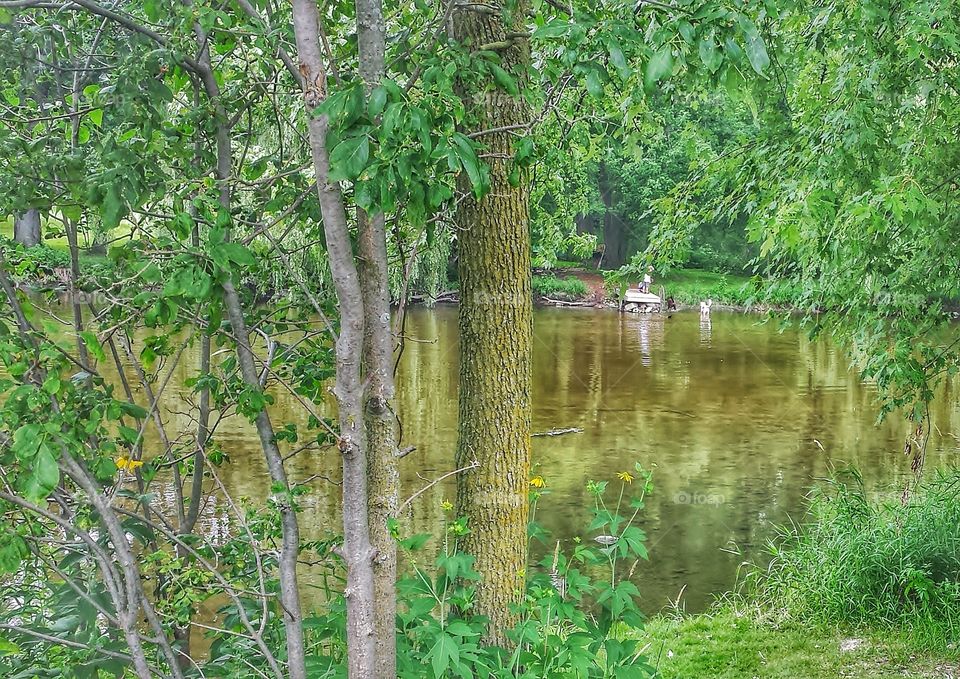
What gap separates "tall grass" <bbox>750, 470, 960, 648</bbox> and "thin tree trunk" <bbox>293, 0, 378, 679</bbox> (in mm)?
3593

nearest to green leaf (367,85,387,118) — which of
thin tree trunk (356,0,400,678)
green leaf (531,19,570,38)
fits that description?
thin tree trunk (356,0,400,678)

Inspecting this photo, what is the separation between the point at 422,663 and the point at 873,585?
3.49m

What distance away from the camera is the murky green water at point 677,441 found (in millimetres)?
7918

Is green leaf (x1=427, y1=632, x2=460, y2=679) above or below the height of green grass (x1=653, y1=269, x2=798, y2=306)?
below

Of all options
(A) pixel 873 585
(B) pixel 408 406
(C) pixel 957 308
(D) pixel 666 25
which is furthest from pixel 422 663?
(C) pixel 957 308

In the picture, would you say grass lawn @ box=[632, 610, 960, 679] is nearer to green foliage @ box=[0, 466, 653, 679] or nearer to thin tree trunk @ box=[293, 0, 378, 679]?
green foliage @ box=[0, 466, 653, 679]

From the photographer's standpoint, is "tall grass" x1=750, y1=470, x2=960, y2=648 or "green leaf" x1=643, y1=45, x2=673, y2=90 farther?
"tall grass" x1=750, y1=470, x2=960, y2=648

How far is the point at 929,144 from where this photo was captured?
459 cm

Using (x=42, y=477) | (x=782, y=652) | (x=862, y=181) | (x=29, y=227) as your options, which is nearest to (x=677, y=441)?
(x=782, y=652)

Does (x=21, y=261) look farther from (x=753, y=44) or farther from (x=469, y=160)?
(x=753, y=44)

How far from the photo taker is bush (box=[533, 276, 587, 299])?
3139 centimetres

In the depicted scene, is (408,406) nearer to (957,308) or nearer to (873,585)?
(873,585)

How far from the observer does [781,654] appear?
5.10 metres

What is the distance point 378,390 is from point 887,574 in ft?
13.0
